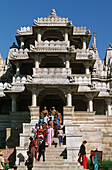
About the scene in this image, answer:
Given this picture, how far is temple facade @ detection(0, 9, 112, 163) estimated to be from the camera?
25.1 metres

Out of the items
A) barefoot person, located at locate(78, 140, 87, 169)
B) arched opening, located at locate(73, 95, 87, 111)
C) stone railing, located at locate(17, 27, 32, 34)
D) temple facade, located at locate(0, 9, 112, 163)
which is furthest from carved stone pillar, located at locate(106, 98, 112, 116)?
barefoot person, located at locate(78, 140, 87, 169)

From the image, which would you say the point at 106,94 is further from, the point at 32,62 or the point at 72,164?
the point at 72,164

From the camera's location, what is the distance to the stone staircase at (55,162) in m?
18.8

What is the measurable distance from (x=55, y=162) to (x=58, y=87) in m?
10.7

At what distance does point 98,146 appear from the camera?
24516 mm

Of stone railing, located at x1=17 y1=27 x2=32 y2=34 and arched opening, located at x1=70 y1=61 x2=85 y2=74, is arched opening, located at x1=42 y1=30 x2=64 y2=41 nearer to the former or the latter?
stone railing, located at x1=17 y1=27 x2=32 y2=34

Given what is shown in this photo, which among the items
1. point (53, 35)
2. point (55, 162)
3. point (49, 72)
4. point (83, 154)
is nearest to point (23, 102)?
point (49, 72)

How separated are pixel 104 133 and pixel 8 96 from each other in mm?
13780

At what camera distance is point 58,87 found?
29.0 meters

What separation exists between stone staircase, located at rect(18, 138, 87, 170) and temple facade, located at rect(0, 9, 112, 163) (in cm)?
69

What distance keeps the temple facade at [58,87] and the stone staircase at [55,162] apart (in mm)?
690

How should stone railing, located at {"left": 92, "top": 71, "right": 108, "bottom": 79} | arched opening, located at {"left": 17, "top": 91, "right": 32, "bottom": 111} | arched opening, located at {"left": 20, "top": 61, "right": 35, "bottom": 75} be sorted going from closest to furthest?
arched opening, located at {"left": 17, "top": 91, "right": 32, "bottom": 111} → arched opening, located at {"left": 20, "top": 61, "right": 35, "bottom": 75} → stone railing, located at {"left": 92, "top": 71, "right": 108, "bottom": 79}

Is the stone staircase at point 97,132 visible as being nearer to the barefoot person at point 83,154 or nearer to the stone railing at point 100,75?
the barefoot person at point 83,154

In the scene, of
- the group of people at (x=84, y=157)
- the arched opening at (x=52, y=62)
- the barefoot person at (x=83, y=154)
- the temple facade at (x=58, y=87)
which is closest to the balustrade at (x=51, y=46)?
the temple facade at (x=58, y=87)
